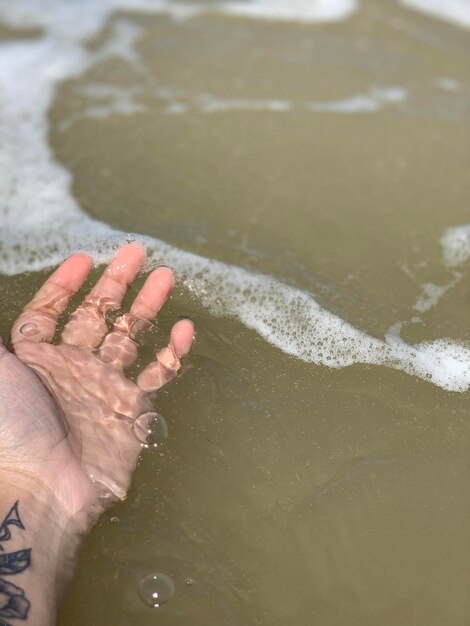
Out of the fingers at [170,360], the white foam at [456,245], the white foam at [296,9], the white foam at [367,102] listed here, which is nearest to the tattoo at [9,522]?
the fingers at [170,360]

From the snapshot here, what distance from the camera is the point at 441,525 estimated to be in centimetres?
209

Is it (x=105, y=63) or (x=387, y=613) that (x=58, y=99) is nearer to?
(x=105, y=63)

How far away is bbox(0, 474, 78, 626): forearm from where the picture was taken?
5.94 feet

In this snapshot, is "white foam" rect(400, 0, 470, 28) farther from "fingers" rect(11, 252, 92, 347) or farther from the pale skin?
"fingers" rect(11, 252, 92, 347)

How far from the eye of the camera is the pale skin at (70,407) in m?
1.98

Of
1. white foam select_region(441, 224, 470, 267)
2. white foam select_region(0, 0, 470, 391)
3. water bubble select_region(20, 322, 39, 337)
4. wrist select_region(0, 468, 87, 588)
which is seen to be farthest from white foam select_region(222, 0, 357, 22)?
wrist select_region(0, 468, 87, 588)

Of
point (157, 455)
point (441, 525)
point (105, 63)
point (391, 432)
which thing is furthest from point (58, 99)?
point (441, 525)

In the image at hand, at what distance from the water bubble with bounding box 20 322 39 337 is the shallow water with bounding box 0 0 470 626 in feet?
0.38

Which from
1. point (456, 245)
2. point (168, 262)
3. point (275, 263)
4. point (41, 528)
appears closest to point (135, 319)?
point (168, 262)

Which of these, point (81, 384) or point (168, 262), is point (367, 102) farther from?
point (81, 384)

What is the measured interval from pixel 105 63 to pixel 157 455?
2.67 meters

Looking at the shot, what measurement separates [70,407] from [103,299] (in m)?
0.44

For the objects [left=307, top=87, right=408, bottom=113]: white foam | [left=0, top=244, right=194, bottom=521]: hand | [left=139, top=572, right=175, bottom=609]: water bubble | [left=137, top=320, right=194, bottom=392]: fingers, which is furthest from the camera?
[left=307, top=87, right=408, bottom=113]: white foam

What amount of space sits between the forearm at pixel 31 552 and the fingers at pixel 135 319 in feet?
1.72
